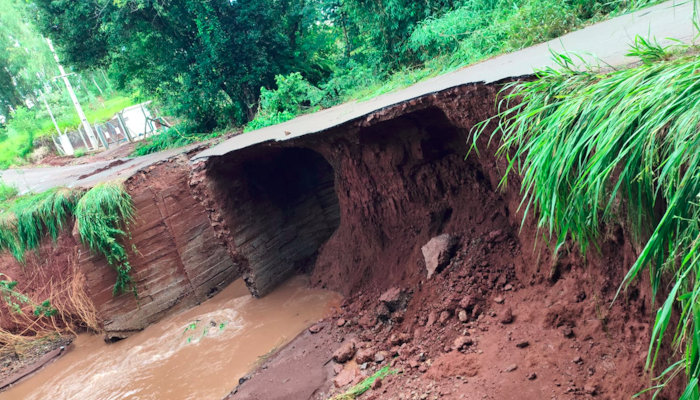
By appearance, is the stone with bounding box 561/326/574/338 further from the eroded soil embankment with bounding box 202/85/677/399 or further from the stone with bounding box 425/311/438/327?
the stone with bounding box 425/311/438/327

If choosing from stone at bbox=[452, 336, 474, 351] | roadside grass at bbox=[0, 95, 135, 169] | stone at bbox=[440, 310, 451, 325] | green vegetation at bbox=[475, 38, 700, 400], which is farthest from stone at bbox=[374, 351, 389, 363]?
roadside grass at bbox=[0, 95, 135, 169]

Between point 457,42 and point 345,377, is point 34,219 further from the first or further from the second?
point 457,42

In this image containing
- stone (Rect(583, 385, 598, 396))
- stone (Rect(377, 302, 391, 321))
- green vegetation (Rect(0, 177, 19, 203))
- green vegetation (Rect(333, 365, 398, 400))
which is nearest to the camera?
stone (Rect(583, 385, 598, 396))

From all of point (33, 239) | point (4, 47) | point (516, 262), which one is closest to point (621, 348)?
point (516, 262)

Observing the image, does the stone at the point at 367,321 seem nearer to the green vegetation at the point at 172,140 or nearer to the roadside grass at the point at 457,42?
the roadside grass at the point at 457,42

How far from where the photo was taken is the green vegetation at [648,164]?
1345mm

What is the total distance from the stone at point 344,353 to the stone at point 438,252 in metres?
1.07

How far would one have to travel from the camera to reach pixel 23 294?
25.0 ft

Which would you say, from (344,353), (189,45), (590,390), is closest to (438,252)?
(344,353)

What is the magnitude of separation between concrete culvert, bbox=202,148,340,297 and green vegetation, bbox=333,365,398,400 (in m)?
3.15

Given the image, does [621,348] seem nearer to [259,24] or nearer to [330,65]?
[259,24]

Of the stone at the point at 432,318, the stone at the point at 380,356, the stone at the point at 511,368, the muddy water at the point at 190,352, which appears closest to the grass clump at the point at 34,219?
the muddy water at the point at 190,352

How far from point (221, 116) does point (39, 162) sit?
14985 mm

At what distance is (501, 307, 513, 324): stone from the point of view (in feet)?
10.7
